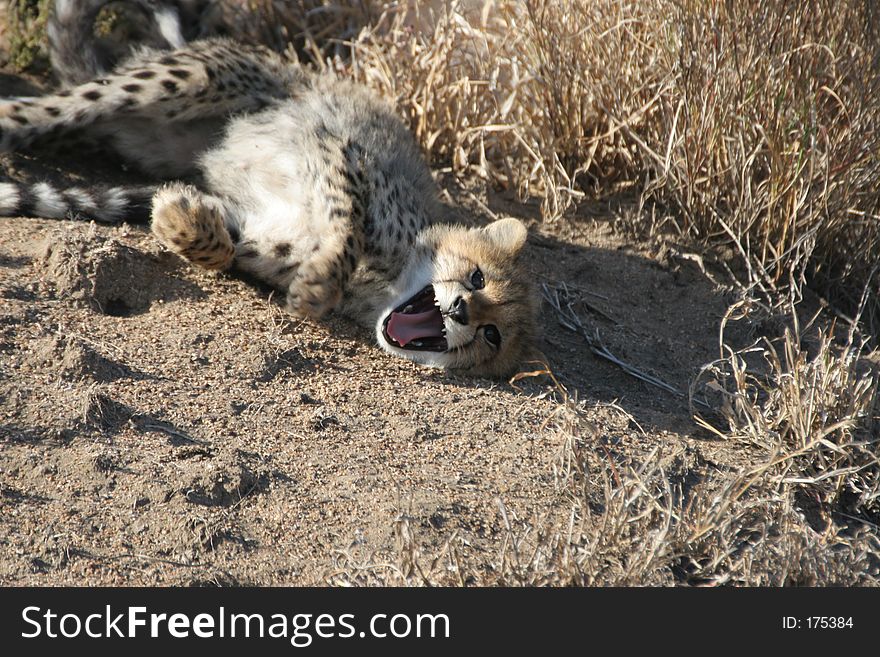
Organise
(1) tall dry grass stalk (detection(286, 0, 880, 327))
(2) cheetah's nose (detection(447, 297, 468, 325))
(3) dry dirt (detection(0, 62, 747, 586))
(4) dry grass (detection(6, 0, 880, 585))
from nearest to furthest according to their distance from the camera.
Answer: (3) dry dirt (detection(0, 62, 747, 586)), (4) dry grass (detection(6, 0, 880, 585)), (2) cheetah's nose (detection(447, 297, 468, 325)), (1) tall dry grass stalk (detection(286, 0, 880, 327))

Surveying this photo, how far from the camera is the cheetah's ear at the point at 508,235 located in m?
3.62

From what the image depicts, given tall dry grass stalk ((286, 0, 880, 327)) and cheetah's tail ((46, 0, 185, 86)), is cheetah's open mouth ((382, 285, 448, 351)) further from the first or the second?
cheetah's tail ((46, 0, 185, 86))

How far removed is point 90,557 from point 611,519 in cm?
122

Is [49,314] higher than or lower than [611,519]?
higher

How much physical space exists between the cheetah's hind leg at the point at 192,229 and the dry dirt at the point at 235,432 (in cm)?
11

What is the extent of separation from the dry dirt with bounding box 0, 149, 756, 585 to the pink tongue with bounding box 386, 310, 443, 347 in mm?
119

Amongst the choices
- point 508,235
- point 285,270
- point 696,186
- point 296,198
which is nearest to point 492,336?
point 508,235

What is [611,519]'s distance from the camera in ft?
8.14

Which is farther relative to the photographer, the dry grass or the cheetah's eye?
the cheetah's eye


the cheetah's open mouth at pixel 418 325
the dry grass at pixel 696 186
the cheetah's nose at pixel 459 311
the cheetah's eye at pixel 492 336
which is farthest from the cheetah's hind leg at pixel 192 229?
the dry grass at pixel 696 186

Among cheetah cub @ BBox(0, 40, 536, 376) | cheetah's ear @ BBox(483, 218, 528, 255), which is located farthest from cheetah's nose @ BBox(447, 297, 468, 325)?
cheetah's ear @ BBox(483, 218, 528, 255)

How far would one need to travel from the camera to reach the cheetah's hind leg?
3209mm
